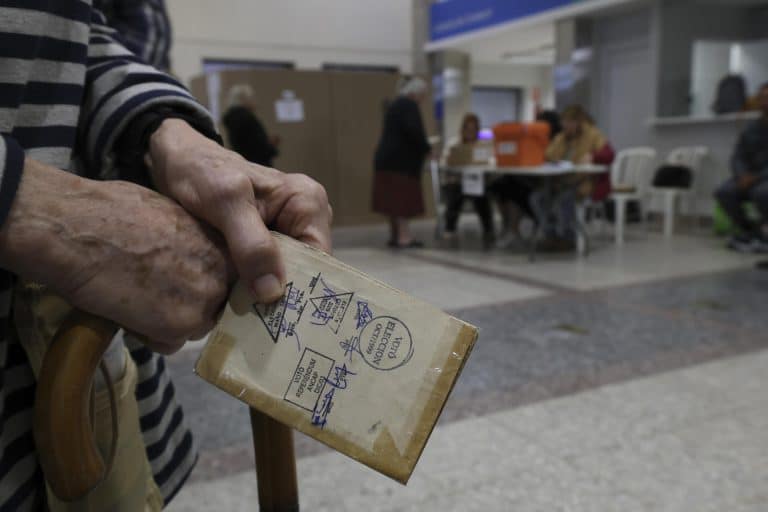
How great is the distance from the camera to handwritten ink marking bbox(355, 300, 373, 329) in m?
0.43

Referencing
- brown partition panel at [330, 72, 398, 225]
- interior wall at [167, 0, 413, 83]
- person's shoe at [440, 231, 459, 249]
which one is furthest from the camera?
interior wall at [167, 0, 413, 83]

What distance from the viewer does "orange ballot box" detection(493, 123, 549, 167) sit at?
477cm

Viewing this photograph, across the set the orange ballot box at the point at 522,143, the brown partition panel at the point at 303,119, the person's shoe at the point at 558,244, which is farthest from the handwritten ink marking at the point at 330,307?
the brown partition panel at the point at 303,119

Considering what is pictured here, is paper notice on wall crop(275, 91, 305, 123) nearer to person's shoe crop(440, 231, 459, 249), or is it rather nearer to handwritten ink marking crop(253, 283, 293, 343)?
person's shoe crop(440, 231, 459, 249)

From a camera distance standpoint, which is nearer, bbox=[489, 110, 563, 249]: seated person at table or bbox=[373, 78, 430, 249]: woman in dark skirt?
bbox=[373, 78, 430, 249]: woman in dark skirt

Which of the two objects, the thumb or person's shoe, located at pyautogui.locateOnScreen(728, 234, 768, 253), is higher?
the thumb

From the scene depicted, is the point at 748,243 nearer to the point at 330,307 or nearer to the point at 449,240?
the point at 449,240

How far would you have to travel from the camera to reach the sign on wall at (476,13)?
8.19 meters

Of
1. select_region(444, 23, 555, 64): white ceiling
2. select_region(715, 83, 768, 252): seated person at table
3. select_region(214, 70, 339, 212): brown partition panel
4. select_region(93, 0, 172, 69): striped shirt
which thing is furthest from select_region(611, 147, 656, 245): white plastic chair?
select_region(93, 0, 172, 69): striped shirt

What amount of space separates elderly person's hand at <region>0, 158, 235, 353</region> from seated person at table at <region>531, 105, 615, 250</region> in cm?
468

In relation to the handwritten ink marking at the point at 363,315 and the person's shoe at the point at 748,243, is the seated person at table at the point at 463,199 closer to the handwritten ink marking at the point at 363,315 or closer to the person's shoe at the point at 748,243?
the person's shoe at the point at 748,243

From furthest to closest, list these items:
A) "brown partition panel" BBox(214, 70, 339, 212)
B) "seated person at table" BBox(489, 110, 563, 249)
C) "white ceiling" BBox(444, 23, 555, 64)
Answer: "white ceiling" BBox(444, 23, 555, 64) → "brown partition panel" BBox(214, 70, 339, 212) → "seated person at table" BBox(489, 110, 563, 249)

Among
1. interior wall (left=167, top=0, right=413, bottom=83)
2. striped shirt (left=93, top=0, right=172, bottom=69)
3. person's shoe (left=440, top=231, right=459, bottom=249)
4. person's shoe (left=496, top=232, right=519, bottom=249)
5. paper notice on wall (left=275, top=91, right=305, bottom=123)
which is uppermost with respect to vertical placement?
interior wall (left=167, top=0, right=413, bottom=83)

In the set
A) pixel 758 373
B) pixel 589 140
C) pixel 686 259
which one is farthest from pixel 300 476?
pixel 589 140
